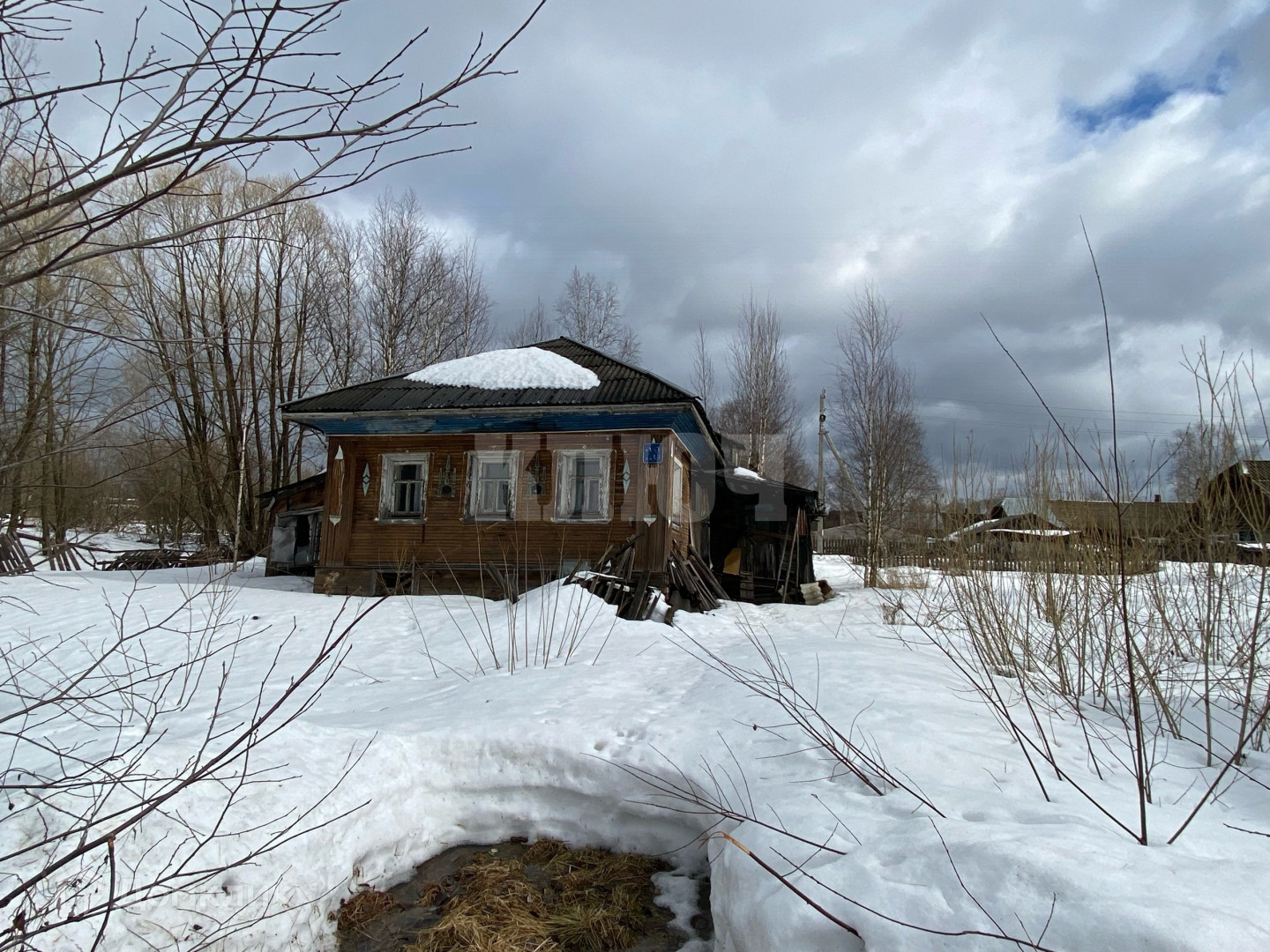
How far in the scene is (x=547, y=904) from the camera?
312 cm

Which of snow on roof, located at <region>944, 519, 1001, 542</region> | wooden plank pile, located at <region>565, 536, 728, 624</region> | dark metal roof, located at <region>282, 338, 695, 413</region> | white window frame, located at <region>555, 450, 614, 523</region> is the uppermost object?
dark metal roof, located at <region>282, 338, 695, 413</region>

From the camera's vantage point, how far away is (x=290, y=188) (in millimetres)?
1170

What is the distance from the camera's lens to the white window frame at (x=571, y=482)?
1050 centimetres

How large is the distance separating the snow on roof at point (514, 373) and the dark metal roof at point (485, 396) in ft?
0.50

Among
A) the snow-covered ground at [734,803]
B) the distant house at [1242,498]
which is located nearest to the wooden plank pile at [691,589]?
the snow-covered ground at [734,803]

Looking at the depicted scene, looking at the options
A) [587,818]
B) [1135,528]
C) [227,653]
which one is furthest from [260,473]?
[1135,528]

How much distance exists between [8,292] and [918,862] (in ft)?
9.75

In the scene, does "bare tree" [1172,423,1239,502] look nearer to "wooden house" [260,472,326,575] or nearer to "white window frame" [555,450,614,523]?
"white window frame" [555,450,614,523]

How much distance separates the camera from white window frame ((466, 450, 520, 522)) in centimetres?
1076

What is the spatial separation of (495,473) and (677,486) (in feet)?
10.3

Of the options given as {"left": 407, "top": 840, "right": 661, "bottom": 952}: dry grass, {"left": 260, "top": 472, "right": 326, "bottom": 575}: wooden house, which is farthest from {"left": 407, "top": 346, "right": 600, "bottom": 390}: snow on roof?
{"left": 407, "top": 840, "right": 661, "bottom": 952}: dry grass

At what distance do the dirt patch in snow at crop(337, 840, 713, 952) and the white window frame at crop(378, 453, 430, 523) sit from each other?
7.91m

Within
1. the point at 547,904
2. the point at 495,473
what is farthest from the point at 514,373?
the point at 547,904

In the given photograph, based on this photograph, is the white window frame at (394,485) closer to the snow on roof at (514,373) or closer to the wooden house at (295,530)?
the snow on roof at (514,373)
